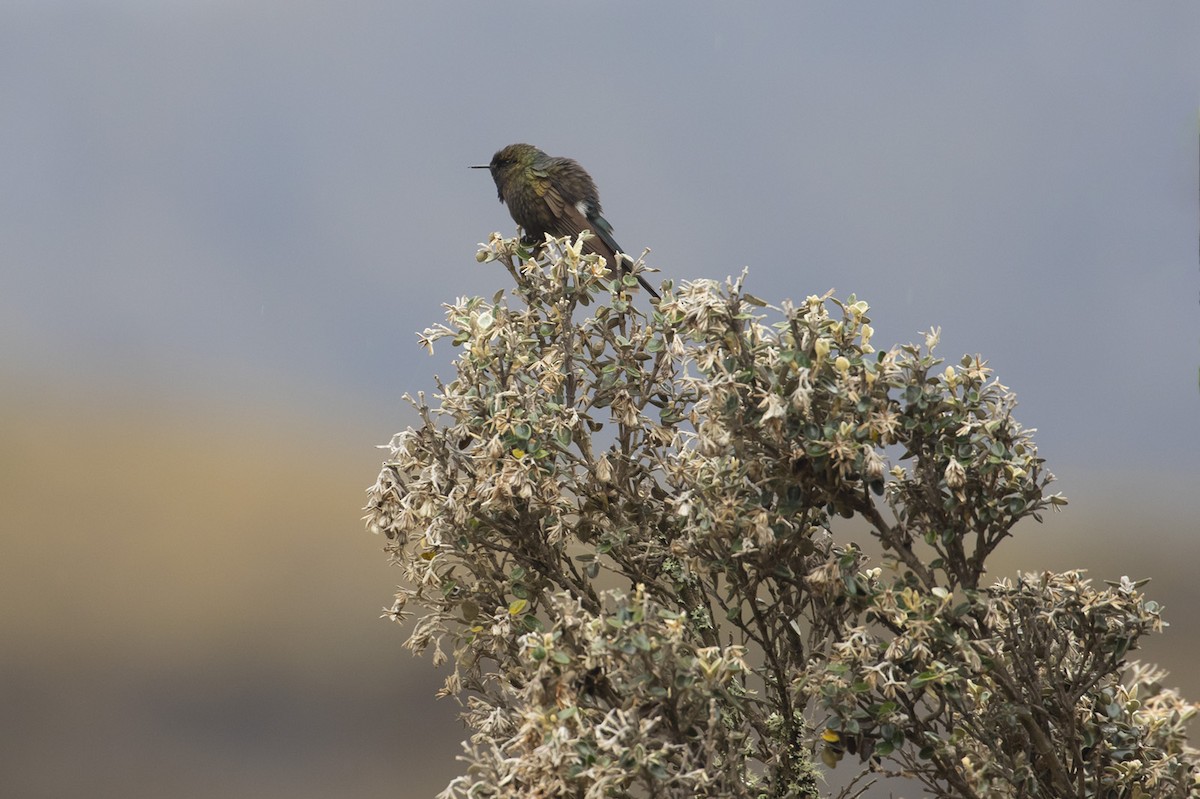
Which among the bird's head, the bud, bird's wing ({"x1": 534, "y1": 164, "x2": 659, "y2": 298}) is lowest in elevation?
the bud

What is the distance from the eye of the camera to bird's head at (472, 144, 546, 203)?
370 cm

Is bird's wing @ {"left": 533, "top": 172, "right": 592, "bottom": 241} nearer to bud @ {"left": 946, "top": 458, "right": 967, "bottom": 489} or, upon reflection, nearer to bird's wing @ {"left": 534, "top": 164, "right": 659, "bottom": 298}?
bird's wing @ {"left": 534, "top": 164, "right": 659, "bottom": 298}

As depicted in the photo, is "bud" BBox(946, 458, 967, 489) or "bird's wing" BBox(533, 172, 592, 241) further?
"bird's wing" BBox(533, 172, 592, 241)

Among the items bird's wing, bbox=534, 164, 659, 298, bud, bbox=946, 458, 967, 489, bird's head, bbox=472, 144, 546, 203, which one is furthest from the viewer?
bird's head, bbox=472, 144, 546, 203

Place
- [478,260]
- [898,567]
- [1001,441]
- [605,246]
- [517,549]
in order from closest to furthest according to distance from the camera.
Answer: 1. [1001,441]
2. [898,567]
3. [517,549]
4. [478,260]
5. [605,246]

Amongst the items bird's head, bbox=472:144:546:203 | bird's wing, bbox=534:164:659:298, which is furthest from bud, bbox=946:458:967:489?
bird's head, bbox=472:144:546:203

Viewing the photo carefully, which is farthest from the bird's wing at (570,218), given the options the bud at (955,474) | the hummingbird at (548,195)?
the bud at (955,474)

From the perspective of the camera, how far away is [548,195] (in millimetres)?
3576

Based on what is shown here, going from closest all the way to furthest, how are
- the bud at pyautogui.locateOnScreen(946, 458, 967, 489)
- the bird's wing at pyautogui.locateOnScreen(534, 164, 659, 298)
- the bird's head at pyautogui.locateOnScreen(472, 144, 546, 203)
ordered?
the bud at pyautogui.locateOnScreen(946, 458, 967, 489)
the bird's wing at pyautogui.locateOnScreen(534, 164, 659, 298)
the bird's head at pyautogui.locateOnScreen(472, 144, 546, 203)

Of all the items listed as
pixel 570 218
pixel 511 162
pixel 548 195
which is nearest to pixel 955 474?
pixel 570 218

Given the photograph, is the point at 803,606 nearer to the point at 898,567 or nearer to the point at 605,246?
the point at 898,567

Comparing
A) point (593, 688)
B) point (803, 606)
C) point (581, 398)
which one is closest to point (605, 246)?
point (581, 398)

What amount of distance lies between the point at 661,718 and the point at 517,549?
0.67 meters

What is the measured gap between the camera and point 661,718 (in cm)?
222
